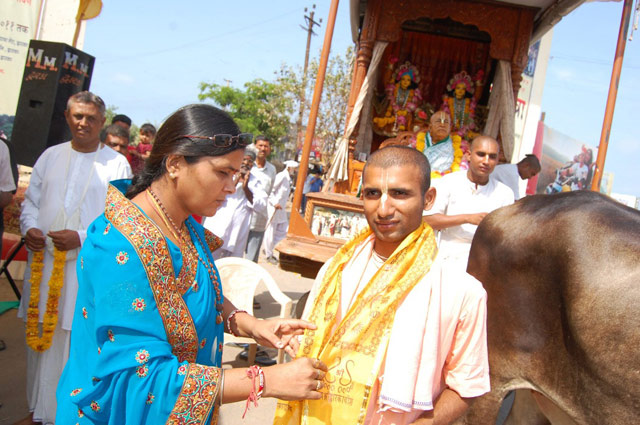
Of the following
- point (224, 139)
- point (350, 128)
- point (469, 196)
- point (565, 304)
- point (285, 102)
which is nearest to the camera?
point (224, 139)

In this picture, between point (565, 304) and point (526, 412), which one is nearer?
point (565, 304)

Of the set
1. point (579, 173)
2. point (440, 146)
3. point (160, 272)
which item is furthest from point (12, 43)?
point (579, 173)

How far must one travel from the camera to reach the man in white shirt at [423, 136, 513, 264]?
3.63m

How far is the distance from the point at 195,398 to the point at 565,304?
80.0 inches

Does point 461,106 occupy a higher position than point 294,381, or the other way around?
point 461,106

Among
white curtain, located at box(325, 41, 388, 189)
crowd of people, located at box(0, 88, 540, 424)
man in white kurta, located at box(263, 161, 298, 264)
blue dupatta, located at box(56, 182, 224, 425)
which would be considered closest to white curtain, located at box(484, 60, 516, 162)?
white curtain, located at box(325, 41, 388, 189)

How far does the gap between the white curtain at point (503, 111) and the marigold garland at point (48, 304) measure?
5.37 metres

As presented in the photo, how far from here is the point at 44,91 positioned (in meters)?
6.19

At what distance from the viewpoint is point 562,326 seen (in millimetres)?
2570

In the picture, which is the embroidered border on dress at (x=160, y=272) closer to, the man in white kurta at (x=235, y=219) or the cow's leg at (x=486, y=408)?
the cow's leg at (x=486, y=408)

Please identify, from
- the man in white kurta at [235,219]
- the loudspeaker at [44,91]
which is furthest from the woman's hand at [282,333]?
the loudspeaker at [44,91]

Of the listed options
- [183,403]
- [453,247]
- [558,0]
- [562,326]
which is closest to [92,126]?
[183,403]

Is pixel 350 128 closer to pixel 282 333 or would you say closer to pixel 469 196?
pixel 469 196

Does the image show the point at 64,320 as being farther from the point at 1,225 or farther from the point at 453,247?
the point at 453,247
